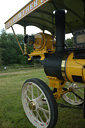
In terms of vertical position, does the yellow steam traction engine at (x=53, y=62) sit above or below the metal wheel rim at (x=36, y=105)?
above

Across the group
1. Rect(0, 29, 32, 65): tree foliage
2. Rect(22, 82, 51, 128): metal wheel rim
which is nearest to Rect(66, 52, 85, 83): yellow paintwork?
Rect(22, 82, 51, 128): metal wheel rim

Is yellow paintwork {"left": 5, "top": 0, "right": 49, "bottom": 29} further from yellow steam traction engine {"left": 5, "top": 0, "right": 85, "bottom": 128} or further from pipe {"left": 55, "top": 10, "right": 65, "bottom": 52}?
pipe {"left": 55, "top": 10, "right": 65, "bottom": 52}

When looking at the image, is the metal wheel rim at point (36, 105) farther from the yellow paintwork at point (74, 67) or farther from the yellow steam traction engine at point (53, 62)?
the yellow paintwork at point (74, 67)

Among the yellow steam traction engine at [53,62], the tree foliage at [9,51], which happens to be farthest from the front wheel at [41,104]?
the tree foliage at [9,51]

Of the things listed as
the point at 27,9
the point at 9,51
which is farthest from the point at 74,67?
the point at 9,51

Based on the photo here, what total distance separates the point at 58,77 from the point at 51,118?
737 millimetres

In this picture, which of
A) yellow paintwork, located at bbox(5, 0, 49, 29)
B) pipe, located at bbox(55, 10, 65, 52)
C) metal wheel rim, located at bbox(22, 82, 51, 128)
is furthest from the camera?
pipe, located at bbox(55, 10, 65, 52)

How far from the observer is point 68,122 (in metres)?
2.48

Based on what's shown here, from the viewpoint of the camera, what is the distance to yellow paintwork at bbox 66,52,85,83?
5.96ft

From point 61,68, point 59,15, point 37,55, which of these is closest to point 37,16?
point 59,15

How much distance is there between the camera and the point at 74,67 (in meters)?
1.90

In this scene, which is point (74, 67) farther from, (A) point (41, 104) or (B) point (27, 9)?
(B) point (27, 9)

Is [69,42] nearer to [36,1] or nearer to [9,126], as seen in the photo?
[36,1]

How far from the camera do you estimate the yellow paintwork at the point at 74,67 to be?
182cm
